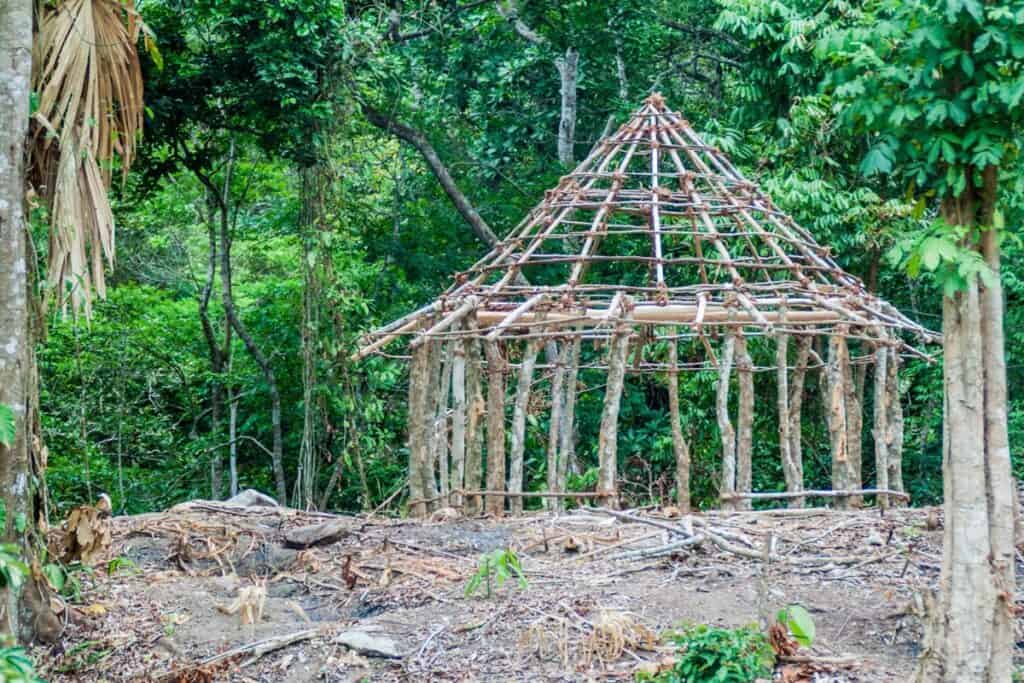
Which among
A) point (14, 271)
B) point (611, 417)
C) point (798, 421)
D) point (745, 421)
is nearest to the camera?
point (14, 271)

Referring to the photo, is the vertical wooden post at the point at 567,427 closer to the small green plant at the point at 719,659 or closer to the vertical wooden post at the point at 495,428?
the vertical wooden post at the point at 495,428

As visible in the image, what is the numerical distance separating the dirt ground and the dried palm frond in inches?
62.3

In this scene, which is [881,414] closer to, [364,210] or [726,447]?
[726,447]

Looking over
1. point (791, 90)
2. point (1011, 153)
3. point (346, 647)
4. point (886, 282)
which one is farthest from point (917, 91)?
point (886, 282)

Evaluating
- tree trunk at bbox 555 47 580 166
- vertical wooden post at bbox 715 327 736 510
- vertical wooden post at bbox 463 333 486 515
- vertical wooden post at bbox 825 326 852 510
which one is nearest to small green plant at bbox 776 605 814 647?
vertical wooden post at bbox 715 327 736 510

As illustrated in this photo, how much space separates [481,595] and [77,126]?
2882mm

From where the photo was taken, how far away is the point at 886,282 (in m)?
11.5

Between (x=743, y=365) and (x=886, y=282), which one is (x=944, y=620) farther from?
(x=886, y=282)

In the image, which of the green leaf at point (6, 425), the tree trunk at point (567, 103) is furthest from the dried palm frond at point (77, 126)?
the tree trunk at point (567, 103)

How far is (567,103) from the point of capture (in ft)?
38.7

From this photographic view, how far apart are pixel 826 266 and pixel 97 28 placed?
491 cm

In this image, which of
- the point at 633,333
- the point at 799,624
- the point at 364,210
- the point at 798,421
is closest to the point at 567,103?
the point at 364,210

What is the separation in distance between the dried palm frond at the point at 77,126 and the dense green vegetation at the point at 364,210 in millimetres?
3561

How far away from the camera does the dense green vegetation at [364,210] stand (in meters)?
9.66
